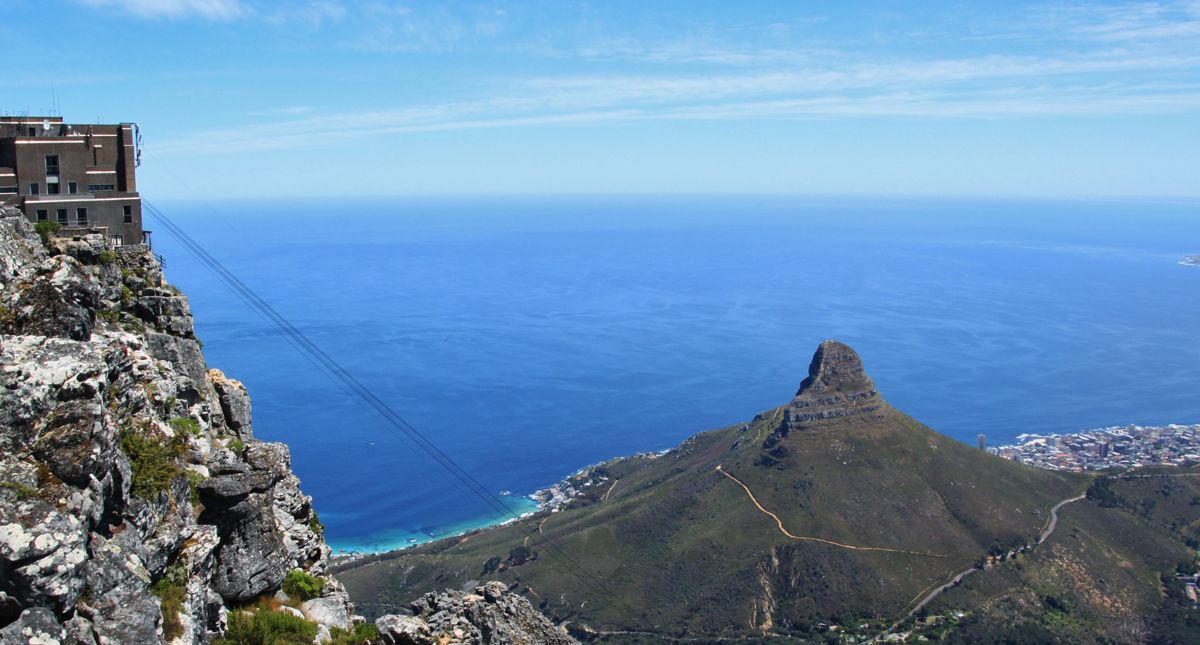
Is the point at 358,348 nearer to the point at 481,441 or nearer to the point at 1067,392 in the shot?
the point at 481,441

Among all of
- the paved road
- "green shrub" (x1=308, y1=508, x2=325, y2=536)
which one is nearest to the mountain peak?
the paved road

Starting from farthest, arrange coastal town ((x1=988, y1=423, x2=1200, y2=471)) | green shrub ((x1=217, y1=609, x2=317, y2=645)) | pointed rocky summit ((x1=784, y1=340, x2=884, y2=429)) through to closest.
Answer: coastal town ((x1=988, y1=423, x2=1200, y2=471)) → pointed rocky summit ((x1=784, y1=340, x2=884, y2=429)) → green shrub ((x1=217, y1=609, x2=317, y2=645))

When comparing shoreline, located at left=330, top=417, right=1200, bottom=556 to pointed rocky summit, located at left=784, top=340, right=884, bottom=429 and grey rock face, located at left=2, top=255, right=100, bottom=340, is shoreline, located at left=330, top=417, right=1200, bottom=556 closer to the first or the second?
pointed rocky summit, located at left=784, top=340, right=884, bottom=429

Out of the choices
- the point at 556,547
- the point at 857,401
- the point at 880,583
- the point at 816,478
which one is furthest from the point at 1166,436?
the point at 556,547

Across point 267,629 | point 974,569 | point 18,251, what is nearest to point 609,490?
point 974,569

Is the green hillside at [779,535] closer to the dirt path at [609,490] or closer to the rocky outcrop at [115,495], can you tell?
the dirt path at [609,490]

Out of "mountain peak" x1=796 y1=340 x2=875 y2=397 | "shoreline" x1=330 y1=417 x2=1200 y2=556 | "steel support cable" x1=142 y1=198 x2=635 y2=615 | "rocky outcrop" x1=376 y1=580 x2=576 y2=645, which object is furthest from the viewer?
"mountain peak" x1=796 y1=340 x2=875 y2=397

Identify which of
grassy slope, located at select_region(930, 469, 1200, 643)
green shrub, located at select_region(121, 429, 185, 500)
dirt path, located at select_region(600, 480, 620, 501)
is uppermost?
green shrub, located at select_region(121, 429, 185, 500)

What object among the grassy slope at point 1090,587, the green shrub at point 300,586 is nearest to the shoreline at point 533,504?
the grassy slope at point 1090,587
